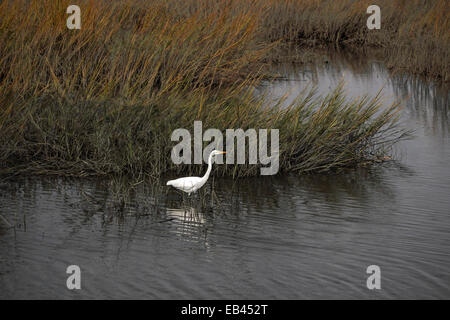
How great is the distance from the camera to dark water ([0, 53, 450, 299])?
477 centimetres

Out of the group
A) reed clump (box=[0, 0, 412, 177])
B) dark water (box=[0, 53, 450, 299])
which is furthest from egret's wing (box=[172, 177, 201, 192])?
reed clump (box=[0, 0, 412, 177])

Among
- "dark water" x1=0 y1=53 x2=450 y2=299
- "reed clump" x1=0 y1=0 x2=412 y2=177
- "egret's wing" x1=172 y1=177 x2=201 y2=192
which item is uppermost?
"reed clump" x1=0 y1=0 x2=412 y2=177

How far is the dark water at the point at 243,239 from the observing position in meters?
4.77

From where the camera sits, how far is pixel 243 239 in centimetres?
562

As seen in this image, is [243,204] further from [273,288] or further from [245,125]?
[273,288]

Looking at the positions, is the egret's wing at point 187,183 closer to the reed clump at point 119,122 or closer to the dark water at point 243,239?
the dark water at point 243,239

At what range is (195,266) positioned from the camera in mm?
5043

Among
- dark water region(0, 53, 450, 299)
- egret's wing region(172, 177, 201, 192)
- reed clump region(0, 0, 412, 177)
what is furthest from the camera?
reed clump region(0, 0, 412, 177)

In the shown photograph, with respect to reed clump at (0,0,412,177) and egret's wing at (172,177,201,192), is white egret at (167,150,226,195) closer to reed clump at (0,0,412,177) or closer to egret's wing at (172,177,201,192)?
egret's wing at (172,177,201,192)

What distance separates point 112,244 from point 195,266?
27.8 inches

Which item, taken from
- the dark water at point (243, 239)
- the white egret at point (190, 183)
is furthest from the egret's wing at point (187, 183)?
the dark water at point (243, 239)

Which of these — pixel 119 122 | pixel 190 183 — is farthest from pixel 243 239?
pixel 119 122

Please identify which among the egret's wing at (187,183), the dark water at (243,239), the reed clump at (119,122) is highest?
the reed clump at (119,122)
